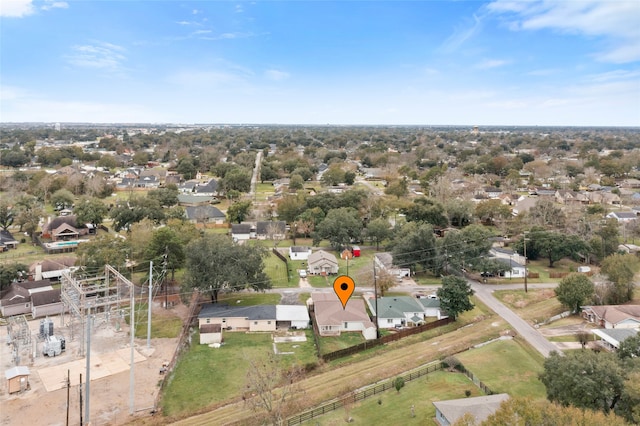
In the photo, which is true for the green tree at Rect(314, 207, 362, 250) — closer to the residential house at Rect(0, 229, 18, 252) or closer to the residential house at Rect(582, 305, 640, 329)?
the residential house at Rect(582, 305, 640, 329)

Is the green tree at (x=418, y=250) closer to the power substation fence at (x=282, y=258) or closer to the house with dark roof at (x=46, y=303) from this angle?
the power substation fence at (x=282, y=258)

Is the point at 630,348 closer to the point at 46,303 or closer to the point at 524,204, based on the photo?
the point at 46,303

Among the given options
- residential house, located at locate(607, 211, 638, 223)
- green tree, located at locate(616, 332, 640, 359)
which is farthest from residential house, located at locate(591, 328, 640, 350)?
residential house, located at locate(607, 211, 638, 223)

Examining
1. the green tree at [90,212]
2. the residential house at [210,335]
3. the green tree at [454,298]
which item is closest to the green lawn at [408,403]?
the green tree at [454,298]

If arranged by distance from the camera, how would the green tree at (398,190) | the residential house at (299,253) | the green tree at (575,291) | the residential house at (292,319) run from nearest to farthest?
the residential house at (292,319), the green tree at (575,291), the residential house at (299,253), the green tree at (398,190)

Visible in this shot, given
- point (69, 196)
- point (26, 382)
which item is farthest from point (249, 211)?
point (26, 382)

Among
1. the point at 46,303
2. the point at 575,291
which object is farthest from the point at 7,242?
the point at 575,291
